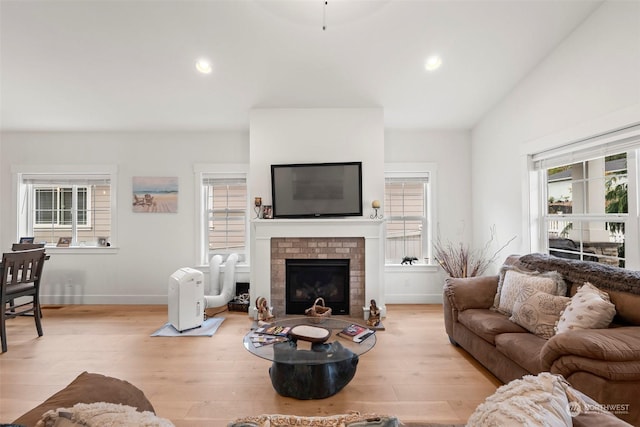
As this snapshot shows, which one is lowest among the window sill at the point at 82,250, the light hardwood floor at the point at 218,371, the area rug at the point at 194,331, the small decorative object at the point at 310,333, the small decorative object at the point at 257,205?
the light hardwood floor at the point at 218,371

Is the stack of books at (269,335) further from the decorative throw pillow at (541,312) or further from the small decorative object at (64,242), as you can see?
the small decorative object at (64,242)

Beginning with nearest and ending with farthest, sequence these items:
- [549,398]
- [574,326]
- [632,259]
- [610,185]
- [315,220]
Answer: [549,398], [574,326], [632,259], [610,185], [315,220]

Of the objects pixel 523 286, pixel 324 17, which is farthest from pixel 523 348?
pixel 324 17

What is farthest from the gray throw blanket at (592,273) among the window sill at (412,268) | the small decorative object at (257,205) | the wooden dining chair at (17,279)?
the wooden dining chair at (17,279)

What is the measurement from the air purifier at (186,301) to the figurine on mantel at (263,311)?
25.7 inches

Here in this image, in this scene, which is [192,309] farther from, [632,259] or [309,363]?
[632,259]

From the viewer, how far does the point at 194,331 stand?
11.5 feet

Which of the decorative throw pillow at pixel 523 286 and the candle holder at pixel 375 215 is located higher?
the candle holder at pixel 375 215

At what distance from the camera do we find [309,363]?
2094 millimetres

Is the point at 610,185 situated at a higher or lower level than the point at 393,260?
higher

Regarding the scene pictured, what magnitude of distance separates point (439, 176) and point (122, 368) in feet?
14.5

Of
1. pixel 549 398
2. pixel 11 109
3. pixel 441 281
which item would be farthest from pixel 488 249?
pixel 11 109

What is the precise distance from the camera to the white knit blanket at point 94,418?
0.73m

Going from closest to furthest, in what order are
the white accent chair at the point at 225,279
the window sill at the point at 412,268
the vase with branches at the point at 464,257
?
the vase with branches at the point at 464,257, the white accent chair at the point at 225,279, the window sill at the point at 412,268
